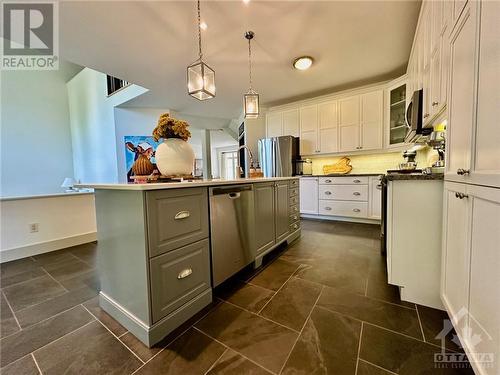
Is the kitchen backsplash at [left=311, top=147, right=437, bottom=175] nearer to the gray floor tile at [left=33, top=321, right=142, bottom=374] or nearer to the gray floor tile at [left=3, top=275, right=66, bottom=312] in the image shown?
the gray floor tile at [left=33, top=321, right=142, bottom=374]

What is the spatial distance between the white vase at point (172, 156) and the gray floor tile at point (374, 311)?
1.38m

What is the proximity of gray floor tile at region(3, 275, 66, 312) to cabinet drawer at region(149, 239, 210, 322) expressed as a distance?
47.4 inches

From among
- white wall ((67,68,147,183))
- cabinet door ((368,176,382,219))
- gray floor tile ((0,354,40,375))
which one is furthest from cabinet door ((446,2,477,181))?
white wall ((67,68,147,183))

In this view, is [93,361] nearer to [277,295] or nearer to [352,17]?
[277,295]

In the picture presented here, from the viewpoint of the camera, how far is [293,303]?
1411 mm

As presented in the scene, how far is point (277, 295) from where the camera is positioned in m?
1.51

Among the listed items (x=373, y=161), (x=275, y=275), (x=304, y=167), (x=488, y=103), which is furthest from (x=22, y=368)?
(x=373, y=161)

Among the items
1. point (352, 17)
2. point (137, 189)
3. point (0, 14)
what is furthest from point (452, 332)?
point (0, 14)

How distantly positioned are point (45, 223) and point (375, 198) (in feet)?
16.0

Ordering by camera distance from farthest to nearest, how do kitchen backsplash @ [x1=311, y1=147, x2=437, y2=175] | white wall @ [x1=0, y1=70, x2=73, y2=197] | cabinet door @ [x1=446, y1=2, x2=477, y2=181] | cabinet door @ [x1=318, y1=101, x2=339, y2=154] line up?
white wall @ [x1=0, y1=70, x2=73, y2=197]
cabinet door @ [x1=318, y1=101, x2=339, y2=154]
kitchen backsplash @ [x1=311, y1=147, x2=437, y2=175]
cabinet door @ [x1=446, y1=2, x2=477, y2=181]

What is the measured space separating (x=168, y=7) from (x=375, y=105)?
341cm

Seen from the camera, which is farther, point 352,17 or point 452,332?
point 352,17

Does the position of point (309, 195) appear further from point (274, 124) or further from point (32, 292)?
point (32, 292)

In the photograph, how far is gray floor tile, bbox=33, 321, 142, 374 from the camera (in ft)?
3.11
